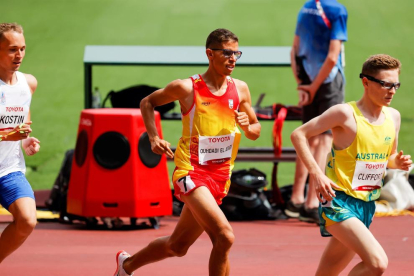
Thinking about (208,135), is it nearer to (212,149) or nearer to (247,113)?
(212,149)

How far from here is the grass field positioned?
1683 cm

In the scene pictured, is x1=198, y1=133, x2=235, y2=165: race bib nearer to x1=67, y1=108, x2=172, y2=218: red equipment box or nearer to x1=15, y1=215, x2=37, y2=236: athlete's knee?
x1=15, y1=215, x2=37, y2=236: athlete's knee

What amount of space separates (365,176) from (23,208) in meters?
2.42

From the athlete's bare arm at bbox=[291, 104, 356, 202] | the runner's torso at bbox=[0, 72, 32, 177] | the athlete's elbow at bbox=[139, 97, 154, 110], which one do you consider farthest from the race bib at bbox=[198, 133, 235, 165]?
the runner's torso at bbox=[0, 72, 32, 177]

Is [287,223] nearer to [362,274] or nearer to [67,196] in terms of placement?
[67,196]

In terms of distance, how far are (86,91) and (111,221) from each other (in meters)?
2.35

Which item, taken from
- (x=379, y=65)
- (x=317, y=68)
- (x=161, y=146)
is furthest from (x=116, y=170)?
(x=379, y=65)

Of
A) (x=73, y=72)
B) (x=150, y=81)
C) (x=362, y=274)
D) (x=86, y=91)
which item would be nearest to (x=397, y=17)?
(x=150, y=81)

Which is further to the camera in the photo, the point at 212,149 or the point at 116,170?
the point at 116,170

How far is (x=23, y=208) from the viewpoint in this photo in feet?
20.2

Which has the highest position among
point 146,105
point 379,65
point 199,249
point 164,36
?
point 379,65

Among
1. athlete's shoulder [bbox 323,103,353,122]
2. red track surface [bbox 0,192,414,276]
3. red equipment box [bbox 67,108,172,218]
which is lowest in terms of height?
red track surface [bbox 0,192,414,276]

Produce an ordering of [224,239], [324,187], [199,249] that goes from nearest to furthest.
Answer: [324,187], [224,239], [199,249]

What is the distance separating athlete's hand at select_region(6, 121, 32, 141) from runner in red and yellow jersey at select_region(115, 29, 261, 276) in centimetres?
88
